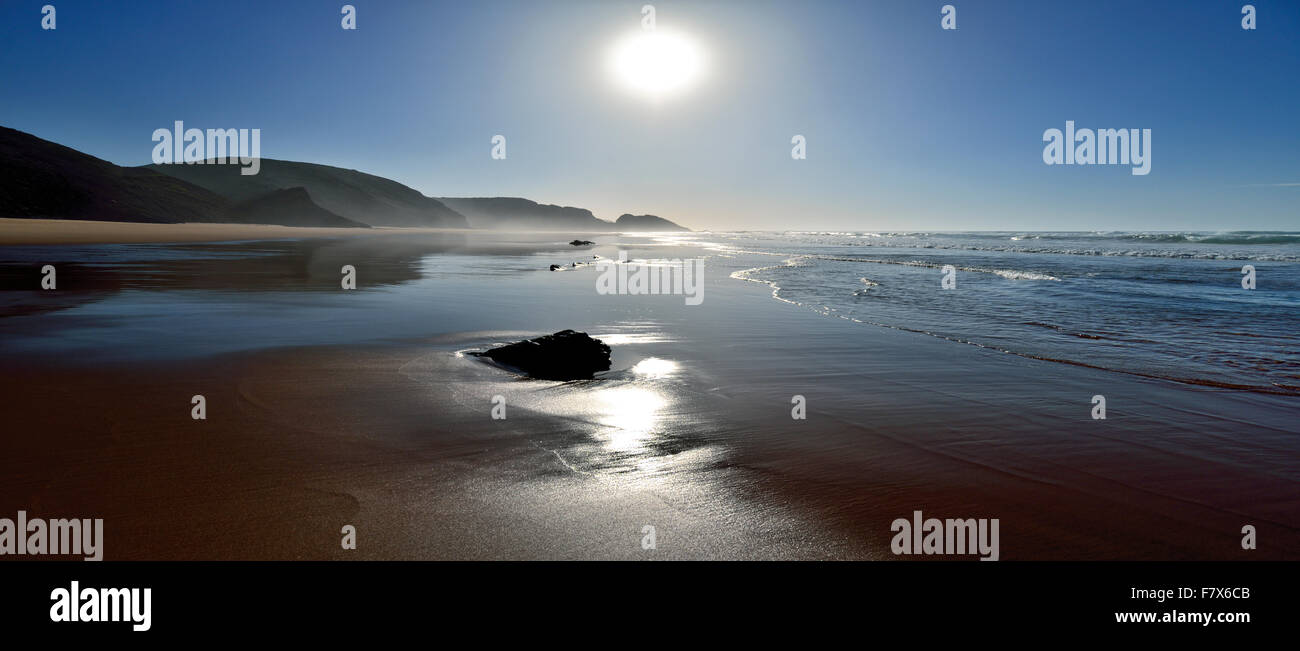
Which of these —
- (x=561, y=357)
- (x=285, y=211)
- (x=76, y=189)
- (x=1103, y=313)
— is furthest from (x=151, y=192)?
(x=1103, y=313)

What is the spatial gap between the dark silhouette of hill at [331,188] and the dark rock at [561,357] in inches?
6687

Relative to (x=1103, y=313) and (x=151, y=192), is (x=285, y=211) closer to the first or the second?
(x=151, y=192)

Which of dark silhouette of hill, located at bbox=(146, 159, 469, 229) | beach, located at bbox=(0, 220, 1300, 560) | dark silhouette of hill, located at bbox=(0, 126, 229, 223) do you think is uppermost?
dark silhouette of hill, located at bbox=(146, 159, 469, 229)

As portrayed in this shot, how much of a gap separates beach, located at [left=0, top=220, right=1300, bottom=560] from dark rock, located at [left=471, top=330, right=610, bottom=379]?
299 millimetres

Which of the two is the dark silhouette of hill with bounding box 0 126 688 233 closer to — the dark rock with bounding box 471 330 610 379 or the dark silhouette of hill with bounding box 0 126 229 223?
the dark silhouette of hill with bounding box 0 126 229 223

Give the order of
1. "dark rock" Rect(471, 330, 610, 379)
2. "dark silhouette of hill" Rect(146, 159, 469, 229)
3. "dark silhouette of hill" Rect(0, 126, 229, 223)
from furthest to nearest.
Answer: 1. "dark silhouette of hill" Rect(146, 159, 469, 229)
2. "dark silhouette of hill" Rect(0, 126, 229, 223)
3. "dark rock" Rect(471, 330, 610, 379)

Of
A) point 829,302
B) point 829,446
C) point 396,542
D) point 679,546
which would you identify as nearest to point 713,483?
point 679,546

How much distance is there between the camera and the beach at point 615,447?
10.6ft

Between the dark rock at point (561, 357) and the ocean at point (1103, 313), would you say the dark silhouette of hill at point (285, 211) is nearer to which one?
the ocean at point (1103, 313)

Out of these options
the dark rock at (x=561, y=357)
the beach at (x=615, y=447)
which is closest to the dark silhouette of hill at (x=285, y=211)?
the beach at (x=615, y=447)

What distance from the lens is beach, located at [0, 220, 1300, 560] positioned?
3.22 meters

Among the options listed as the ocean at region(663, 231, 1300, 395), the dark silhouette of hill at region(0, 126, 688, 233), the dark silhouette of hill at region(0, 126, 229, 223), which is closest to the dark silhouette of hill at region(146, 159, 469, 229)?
the dark silhouette of hill at region(0, 126, 688, 233)

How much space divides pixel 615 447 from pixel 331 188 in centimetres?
19466

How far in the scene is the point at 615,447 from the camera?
4.59 metres
